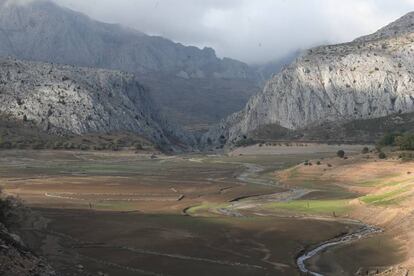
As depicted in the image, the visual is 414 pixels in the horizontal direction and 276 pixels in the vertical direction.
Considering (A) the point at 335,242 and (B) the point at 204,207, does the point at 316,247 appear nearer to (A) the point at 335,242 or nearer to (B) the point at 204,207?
(A) the point at 335,242

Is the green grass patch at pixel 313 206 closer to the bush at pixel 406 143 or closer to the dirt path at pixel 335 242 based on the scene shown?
the dirt path at pixel 335 242

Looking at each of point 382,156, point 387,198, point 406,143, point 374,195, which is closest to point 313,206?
point 374,195

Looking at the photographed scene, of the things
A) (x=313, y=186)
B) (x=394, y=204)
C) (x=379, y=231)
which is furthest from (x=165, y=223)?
(x=313, y=186)

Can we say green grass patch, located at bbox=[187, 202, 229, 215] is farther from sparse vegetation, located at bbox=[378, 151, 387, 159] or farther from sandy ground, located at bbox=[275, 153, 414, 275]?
sparse vegetation, located at bbox=[378, 151, 387, 159]

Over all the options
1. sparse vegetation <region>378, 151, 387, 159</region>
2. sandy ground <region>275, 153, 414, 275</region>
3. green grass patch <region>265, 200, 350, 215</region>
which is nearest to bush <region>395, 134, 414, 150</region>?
sandy ground <region>275, 153, 414, 275</region>

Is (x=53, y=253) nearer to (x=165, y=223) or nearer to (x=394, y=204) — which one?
(x=165, y=223)

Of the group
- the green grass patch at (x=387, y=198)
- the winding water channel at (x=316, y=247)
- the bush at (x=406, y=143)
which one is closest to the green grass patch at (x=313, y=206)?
the green grass patch at (x=387, y=198)
